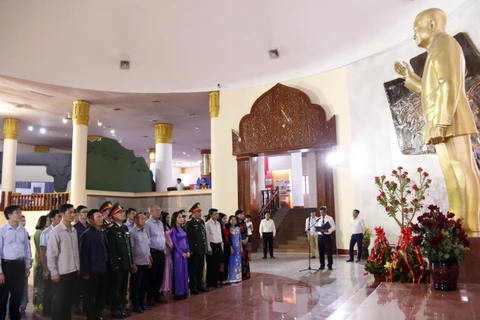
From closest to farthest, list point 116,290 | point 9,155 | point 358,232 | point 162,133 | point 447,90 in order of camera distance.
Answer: point 447,90
point 116,290
point 358,232
point 9,155
point 162,133

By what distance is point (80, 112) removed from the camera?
37.8 ft

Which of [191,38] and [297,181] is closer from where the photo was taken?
[191,38]

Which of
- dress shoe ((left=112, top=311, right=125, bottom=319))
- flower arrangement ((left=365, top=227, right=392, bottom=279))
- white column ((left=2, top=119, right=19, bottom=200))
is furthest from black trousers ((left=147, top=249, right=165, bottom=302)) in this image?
white column ((left=2, top=119, right=19, bottom=200))

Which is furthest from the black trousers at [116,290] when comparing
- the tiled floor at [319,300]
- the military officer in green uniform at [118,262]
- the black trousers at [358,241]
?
the black trousers at [358,241]

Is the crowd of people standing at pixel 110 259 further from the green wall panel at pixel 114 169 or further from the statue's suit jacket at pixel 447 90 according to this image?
the green wall panel at pixel 114 169

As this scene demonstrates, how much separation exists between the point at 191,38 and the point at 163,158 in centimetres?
701

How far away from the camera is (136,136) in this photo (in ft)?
58.5

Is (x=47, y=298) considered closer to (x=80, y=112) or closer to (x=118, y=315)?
(x=118, y=315)

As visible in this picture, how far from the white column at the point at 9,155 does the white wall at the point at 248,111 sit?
7998 mm

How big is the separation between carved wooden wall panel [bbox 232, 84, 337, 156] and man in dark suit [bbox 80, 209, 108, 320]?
638cm

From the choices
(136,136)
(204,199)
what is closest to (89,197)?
(204,199)

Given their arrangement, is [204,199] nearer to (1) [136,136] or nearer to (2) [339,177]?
(2) [339,177]

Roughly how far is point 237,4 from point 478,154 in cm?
521

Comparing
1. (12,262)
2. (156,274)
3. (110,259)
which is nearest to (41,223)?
(12,262)
